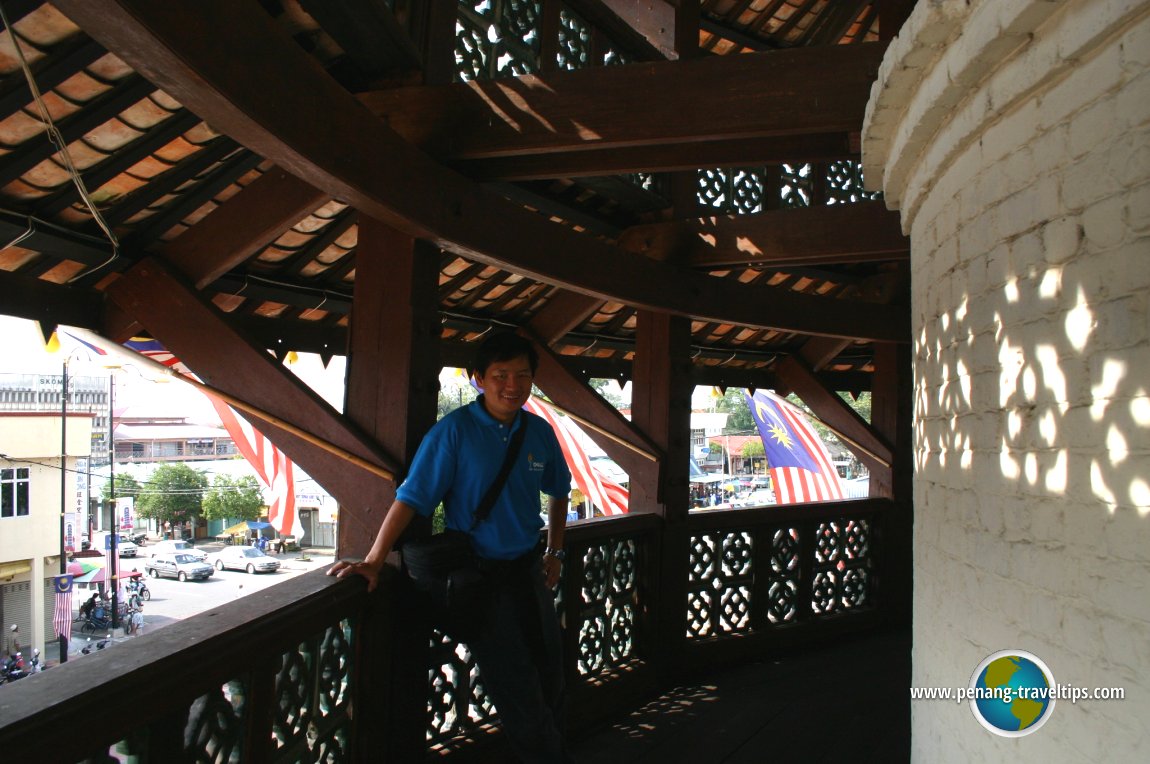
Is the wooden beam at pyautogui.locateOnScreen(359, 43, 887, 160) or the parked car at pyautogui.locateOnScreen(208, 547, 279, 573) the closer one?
the wooden beam at pyautogui.locateOnScreen(359, 43, 887, 160)

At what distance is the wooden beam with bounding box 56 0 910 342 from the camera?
1533 mm

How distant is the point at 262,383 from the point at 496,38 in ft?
4.95

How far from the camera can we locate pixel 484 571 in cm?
260

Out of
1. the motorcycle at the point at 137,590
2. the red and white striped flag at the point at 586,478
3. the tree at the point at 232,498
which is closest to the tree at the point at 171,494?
the tree at the point at 232,498

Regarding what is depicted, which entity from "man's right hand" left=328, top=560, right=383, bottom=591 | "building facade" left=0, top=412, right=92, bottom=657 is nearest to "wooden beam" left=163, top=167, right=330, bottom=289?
"man's right hand" left=328, top=560, right=383, bottom=591

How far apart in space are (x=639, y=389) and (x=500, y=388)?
2139 mm

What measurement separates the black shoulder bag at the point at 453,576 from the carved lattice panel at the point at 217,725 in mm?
675

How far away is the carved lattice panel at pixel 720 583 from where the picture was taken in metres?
4.91

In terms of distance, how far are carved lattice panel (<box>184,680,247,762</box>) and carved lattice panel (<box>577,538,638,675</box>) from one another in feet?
6.86

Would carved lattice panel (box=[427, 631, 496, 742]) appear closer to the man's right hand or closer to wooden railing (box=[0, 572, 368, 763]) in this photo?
wooden railing (box=[0, 572, 368, 763])

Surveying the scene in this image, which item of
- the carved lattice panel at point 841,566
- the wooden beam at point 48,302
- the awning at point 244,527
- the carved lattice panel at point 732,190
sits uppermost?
the carved lattice panel at point 732,190

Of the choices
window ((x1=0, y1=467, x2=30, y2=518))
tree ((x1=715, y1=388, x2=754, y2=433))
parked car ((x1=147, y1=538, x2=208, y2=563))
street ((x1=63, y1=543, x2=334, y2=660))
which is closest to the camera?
window ((x1=0, y1=467, x2=30, y2=518))

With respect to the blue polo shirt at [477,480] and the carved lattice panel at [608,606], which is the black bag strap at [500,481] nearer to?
the blue polo shirt at [477,480]

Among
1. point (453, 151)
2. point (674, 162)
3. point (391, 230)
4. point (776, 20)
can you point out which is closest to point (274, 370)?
point (391, 230)
